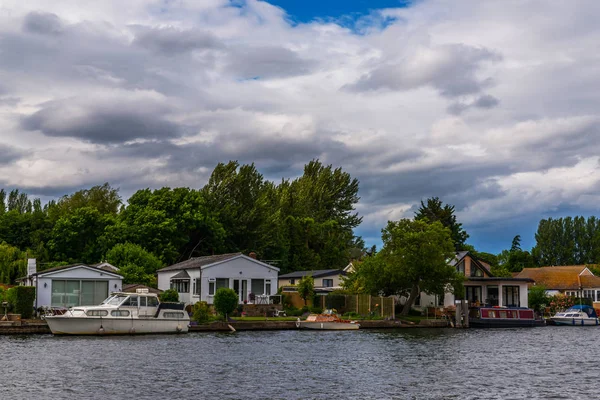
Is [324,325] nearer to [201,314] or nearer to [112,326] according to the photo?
[201,314]

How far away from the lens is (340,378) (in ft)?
120

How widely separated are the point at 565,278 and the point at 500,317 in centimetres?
3191

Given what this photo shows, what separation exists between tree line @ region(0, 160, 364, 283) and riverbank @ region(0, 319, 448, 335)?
72.5 ft

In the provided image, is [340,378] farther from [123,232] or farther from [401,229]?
[123,232]

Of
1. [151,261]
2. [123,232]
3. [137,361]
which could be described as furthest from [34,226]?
[137,361]

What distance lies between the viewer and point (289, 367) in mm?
39719

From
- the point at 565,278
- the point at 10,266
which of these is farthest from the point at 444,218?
the point at 10,266

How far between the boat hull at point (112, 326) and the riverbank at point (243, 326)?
2.25 m

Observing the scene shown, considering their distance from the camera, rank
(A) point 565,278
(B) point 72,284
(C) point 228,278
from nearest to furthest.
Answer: (B) point 72,284 < (C) point 228,278 < (A) point 565,278

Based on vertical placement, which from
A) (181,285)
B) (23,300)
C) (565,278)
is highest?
(565,278)

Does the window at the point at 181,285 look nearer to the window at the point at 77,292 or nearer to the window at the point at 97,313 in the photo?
the window at the point at 77,292

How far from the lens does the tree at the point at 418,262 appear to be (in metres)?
77.6

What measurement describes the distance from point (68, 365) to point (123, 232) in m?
55.6

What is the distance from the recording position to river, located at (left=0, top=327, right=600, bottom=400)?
3209 cm
